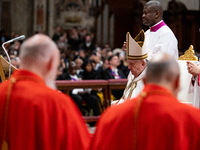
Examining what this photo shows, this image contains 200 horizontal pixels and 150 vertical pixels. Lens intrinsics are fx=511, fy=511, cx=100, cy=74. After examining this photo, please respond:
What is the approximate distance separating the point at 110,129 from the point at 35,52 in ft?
2.03

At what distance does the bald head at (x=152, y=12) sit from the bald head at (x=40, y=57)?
3336 mm

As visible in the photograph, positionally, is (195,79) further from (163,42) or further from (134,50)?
(163,42)

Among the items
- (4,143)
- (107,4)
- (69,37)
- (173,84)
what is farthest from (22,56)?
(69,37)

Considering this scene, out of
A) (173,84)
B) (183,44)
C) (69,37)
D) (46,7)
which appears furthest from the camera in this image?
(46,7)

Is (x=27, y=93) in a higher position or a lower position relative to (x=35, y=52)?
lower

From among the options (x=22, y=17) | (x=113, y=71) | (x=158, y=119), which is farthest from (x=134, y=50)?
(x=22, y=17)

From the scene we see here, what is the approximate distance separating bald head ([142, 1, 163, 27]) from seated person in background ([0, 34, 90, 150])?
3336mm

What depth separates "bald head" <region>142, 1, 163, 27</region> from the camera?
20.2 feet

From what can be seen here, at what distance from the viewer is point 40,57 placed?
2951mm

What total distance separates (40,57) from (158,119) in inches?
30.0

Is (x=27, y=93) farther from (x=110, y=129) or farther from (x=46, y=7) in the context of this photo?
(x=46, y=7)

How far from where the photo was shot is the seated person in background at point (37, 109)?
292 centimetres

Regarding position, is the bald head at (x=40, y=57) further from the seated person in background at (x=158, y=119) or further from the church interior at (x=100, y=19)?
the church interior at (x=100, y=19)

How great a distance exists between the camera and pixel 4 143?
9.82 ft
